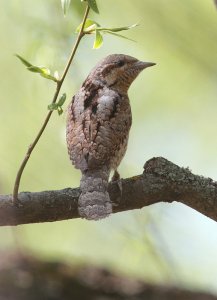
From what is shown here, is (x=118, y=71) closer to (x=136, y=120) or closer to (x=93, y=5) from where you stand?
(x=93, y=5)

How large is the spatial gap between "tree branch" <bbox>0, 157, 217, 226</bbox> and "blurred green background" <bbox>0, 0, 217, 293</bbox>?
91cm

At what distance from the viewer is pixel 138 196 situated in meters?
3.97

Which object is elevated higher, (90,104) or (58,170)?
(58,170)

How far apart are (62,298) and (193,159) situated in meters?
5.39

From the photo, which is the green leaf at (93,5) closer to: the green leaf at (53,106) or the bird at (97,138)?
the green leaf at (53,106)

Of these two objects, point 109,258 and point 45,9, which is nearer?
point 45,9

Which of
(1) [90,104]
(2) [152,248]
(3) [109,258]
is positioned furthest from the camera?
(3) [109,258]

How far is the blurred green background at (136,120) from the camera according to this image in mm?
5465

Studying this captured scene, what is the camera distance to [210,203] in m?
4.12

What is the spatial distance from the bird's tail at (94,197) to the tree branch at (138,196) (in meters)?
0.04

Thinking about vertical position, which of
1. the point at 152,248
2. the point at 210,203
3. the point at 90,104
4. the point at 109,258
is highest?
the point at 109,258

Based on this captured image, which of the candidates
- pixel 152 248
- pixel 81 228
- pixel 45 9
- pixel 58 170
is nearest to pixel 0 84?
pixel 58 170

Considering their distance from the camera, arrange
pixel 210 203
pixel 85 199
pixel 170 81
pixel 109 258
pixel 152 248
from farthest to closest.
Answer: pixel 170 81
pixel 109 258
pixel 152 248
pixel 210 203
pixel 85 199

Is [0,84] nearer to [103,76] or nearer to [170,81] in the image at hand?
[170,81]
